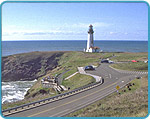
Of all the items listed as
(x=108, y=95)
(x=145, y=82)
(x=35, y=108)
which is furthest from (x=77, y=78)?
(x=35, y=108)

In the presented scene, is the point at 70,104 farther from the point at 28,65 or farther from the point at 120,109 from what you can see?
the point at 28,65

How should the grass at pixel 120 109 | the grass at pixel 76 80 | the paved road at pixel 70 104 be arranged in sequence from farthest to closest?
the grass at pixel 76 80 < the paved road at pixel 70 104 < the grass at pixel 120 109

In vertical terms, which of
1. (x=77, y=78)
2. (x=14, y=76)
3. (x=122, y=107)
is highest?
(x=122, y=107)

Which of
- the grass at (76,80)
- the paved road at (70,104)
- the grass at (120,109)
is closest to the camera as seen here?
the grass at (120,109)

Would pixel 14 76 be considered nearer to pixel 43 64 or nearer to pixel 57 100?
pixel 43 64

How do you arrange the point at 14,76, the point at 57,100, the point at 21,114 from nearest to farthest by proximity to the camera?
the point at 21,114, the point at 57,100, the point at 14,76

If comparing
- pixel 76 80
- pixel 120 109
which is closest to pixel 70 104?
pixel 120 109

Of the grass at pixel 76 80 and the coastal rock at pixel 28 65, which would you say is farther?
the coastal rock at pixel 28 65

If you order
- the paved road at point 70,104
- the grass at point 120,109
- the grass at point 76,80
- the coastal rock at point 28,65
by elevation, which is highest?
the grass at point 120,109

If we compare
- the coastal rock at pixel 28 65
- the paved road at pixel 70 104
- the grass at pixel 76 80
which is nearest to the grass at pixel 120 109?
the paved road at pixel 70 104

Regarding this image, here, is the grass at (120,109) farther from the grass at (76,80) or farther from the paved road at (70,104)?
the grass at (76,80)

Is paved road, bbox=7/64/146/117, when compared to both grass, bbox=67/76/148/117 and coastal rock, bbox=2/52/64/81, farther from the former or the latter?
coastal rock, bbox=2/52/64/81
